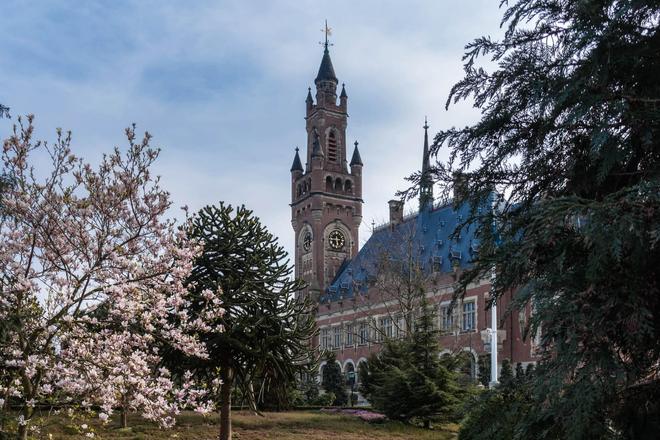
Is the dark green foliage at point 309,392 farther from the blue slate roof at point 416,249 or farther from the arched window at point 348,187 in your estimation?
the arched window at point 348,187

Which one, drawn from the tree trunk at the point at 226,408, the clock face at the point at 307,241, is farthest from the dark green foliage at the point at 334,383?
the tree trunk at the point at 226,408

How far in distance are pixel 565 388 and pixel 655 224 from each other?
55.2 inches

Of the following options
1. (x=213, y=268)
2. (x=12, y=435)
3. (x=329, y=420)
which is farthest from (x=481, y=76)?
(x=329, y=420)

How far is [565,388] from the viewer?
5.24 meters

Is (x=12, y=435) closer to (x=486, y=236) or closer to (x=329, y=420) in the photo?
(x=486, y=236)

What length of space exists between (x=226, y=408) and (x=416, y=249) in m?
34.0

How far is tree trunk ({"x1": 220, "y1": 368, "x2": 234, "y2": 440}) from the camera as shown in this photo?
16344 mm

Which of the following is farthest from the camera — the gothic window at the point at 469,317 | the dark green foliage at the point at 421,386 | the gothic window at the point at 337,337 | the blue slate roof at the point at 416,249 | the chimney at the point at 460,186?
the gothic window at the point at 337,337

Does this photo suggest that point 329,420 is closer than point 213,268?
No

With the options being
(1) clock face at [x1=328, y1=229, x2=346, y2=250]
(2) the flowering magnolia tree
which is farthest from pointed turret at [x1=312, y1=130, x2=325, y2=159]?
(2) the flowering magnolia tree

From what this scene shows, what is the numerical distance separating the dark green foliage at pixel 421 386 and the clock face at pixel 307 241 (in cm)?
4703

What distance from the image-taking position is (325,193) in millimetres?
68750

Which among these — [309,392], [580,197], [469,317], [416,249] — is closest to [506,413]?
[580,197]

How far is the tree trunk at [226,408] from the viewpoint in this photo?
16.3m
